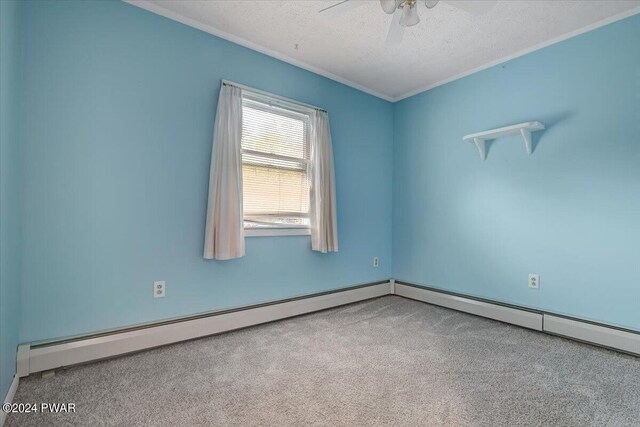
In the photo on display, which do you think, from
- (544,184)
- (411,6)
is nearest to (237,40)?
(411,6)

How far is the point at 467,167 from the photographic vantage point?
3.30 m

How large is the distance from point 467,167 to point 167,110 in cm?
285

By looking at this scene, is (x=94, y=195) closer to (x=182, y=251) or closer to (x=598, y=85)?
(x=182, y=251)

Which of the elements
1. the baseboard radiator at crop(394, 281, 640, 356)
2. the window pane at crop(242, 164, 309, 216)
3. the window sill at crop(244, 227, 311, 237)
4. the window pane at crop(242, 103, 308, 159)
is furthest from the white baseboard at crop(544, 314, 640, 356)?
the window pane at crop(242, 103, 308, 159)

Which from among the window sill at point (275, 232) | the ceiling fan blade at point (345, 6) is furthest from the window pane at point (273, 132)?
the ceiling fan blade at point (345, 6)

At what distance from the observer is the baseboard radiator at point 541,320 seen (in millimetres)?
2268

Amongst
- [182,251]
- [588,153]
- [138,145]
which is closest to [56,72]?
[138,145]

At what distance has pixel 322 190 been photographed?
3.15 m

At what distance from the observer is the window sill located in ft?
9.13

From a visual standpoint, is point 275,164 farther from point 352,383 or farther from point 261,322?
point 352,383

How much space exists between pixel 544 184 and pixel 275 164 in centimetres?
238

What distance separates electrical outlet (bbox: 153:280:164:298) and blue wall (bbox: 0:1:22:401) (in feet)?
2.34

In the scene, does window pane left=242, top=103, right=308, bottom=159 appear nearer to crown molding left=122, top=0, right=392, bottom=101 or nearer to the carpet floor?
crown molding left=122, top=0, right=392, bottom=101

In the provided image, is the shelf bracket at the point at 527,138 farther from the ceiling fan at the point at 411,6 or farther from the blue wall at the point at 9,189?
the blue wall at the point at 9,189
